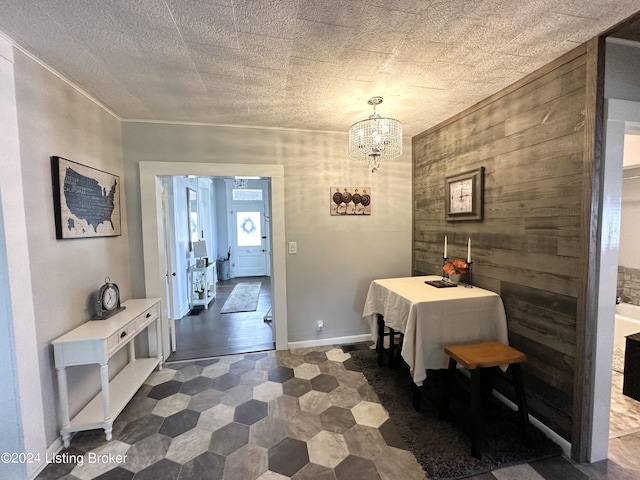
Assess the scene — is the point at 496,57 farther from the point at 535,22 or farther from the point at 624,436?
the point at 624,436

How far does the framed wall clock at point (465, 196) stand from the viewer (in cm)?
233

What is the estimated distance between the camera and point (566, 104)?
5.44 feet

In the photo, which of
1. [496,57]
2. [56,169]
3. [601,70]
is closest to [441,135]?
[496,57]

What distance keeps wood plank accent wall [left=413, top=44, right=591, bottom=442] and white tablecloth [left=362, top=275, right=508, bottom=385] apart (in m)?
0.14

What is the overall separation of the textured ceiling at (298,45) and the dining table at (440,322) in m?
1.59

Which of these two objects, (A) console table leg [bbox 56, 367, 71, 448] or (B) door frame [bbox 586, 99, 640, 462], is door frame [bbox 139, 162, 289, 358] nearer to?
(A) console table leg [bbox 56, 367, 71, 448]

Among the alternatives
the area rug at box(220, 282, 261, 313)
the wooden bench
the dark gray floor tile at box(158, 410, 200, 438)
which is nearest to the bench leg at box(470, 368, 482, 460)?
the wooden bench

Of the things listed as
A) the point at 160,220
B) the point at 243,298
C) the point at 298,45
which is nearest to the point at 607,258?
the point at 298,45

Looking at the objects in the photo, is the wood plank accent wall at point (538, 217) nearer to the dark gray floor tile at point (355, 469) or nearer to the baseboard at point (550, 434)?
the baseboard at point (550, 434)

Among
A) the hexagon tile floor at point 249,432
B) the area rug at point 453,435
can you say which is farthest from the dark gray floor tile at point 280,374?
the area rug at point 453,435

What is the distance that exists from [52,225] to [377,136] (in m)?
2.29

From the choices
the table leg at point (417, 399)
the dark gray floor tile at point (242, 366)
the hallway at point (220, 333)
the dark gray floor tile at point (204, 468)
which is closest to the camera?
the dark gray floor tile at point (204, 468)

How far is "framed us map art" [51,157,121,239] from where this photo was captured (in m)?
1.81

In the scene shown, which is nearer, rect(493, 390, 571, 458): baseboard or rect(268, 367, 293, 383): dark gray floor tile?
rect(493, 390, 571, 458): baseboard
